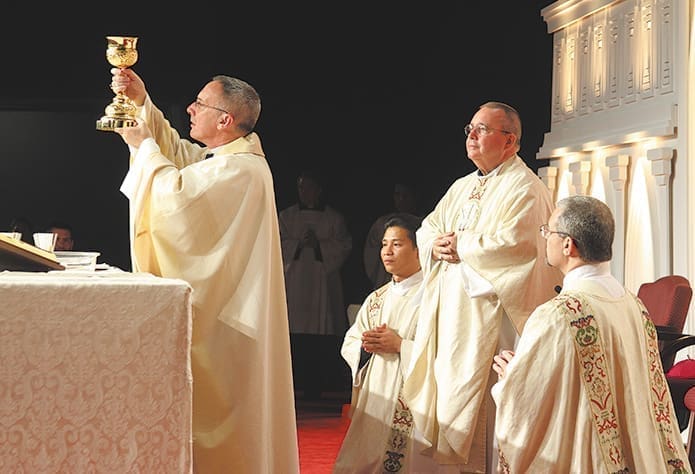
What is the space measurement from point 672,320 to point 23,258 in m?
4.23

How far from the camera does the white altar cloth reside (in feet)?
8.49

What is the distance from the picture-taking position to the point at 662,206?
745 centimetres

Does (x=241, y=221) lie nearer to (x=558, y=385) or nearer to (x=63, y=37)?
(x=558, y=385)

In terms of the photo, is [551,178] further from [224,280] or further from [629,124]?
[224,280]

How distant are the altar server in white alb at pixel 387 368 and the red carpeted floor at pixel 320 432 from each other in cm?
104

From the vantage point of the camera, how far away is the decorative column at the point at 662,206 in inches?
290

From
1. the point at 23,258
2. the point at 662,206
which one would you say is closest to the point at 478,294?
the point at 23,258

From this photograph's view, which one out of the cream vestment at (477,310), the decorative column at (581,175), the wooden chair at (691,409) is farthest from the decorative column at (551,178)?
the cream vestment at (477,310)

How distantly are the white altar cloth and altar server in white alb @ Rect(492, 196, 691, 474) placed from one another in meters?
1.33

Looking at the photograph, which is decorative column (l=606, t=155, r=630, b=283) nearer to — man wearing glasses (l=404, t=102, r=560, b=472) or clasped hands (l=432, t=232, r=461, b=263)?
man wearing glasses (l=404, t=102, r=560, b=472)

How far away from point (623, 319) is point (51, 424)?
1.92 meters

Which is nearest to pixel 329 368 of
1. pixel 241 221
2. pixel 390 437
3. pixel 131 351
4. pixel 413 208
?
pixel 413 208

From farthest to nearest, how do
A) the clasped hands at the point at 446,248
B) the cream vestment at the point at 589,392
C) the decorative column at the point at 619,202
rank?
the decorative column at the point at 619,202 < the clasped hands at the point at 446,248 < the cream vestment at the point at 589,392

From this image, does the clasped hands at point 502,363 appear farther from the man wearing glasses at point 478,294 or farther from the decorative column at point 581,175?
the decorative column at point 581,175
